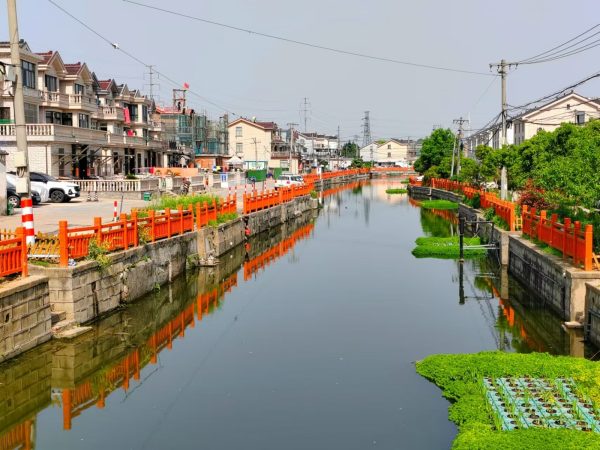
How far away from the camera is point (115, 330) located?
16.3m

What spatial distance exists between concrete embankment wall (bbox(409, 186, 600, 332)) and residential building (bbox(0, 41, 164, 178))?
22.4 meters

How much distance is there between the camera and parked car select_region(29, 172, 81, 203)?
33.2 metres

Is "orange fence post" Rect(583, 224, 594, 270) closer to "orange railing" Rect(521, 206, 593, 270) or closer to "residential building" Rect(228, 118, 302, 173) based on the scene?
"orange railing" Rect(521, 206, 593, 270)

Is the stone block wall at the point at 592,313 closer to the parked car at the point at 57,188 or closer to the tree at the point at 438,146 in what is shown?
the parked car at the point at 57,188

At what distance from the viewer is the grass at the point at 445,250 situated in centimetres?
2867

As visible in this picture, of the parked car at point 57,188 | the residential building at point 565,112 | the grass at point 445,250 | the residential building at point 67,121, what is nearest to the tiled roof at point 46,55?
the residential building at point 67,121

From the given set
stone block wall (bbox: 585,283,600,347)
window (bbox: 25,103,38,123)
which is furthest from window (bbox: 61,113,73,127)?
stone block wall (bbox: 585,283,600,347)

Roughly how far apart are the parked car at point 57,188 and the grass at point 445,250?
55.1ft

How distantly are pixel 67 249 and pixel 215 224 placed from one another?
12.5 m

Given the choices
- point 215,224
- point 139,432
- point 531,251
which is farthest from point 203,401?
point 215,224

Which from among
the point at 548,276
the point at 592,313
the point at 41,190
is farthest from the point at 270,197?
the point at 592,313

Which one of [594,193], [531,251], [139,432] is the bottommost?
[139,432]

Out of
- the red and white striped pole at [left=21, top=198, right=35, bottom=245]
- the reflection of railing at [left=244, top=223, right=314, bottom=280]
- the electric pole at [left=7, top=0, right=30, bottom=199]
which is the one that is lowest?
the reflection of railing at [left=244, top=223, right=314, bottom=280]

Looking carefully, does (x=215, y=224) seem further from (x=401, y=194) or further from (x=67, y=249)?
(x=401, y=194)
